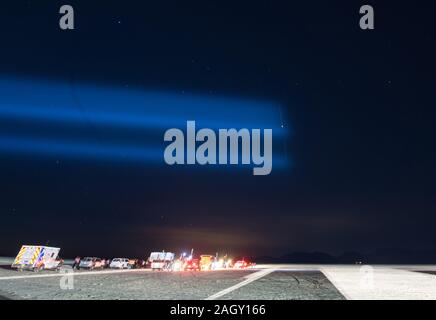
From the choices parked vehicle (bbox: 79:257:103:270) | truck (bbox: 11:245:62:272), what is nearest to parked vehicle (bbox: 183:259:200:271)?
parked vehicle (bbox: 79:257:103:270)

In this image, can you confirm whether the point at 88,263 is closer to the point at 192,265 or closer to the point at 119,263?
the point at 119,263

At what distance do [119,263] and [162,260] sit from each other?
427 centimetres

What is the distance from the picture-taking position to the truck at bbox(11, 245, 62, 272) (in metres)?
36.8

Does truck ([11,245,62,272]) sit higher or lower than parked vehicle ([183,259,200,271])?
higher

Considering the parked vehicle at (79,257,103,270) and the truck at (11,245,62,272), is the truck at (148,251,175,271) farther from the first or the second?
the truck at (11,245,62,272)

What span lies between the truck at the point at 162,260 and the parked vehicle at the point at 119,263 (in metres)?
2.31

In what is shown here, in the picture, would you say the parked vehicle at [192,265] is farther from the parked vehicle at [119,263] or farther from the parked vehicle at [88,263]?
the parked vehicle at [88,263]

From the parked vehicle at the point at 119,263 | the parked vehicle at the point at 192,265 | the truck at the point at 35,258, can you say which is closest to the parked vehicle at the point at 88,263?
the parked vehicle at the point at 119,263

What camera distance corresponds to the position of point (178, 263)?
47062 millimetres

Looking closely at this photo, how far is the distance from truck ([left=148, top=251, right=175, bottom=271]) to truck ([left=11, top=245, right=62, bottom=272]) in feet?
31.8

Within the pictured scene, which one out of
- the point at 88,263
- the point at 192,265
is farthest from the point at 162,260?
the point at 88,263

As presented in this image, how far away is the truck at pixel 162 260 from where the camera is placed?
149 feet
